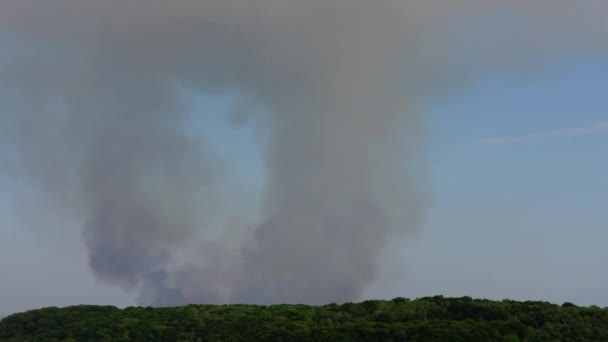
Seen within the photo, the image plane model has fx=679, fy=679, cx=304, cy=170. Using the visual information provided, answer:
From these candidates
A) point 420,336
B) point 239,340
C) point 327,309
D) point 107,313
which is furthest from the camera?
point 107,313

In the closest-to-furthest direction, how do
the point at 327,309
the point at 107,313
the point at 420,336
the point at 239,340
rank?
the point at 420,336
the point at 239,340
the point at 327,309
the point at 107,313

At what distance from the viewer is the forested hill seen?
32188 millimetres

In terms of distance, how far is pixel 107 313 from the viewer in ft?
131

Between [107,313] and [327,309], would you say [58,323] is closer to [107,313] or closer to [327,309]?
[107,313]

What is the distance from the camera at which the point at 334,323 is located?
3494 cm

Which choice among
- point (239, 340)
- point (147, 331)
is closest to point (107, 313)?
point (147, 331)

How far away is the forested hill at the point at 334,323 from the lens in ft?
106

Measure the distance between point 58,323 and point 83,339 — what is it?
4.34 metres

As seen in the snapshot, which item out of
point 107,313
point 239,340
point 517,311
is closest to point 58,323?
point 107,313

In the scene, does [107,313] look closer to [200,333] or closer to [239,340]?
[200,333]

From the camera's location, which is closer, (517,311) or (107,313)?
(517,311)

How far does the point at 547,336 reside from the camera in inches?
1264

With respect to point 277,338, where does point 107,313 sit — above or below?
above

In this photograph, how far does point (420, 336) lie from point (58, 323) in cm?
2090
